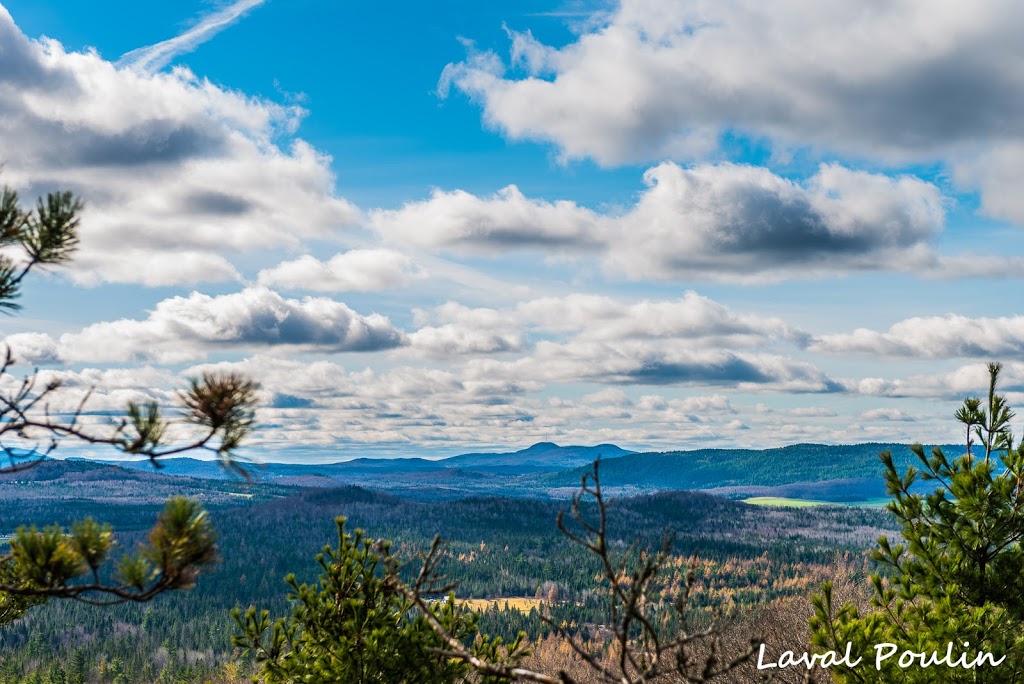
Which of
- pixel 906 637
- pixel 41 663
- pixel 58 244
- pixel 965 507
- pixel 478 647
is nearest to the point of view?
pixel 58 244

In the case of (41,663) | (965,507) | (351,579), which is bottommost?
(41,663)

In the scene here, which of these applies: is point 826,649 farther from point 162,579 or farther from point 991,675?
point 162,579

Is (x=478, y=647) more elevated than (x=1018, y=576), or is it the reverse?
(x=1018, y=576)

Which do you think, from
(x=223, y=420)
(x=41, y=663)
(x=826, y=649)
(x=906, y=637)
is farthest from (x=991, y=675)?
(x=41, y=663)

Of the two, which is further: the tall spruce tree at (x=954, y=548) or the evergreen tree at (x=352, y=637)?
the evergreen tree at (x=352, y=637)

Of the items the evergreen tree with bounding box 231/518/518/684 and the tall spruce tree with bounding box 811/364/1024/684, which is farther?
the evergreen tree with bounding box 231/518/518/684

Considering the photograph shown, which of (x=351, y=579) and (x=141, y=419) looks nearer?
(x=141, y=419)

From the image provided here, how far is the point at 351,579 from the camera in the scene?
16.7m

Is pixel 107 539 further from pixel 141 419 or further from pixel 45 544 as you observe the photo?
pixel 141 419

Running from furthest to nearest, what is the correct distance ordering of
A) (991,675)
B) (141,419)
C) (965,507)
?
(965,507) → (991,675) → (141,419)

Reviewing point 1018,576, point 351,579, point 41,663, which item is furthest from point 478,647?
point 41,663

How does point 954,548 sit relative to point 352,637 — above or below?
above

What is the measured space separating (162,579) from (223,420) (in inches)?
59.3

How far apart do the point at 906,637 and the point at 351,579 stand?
10.1m
